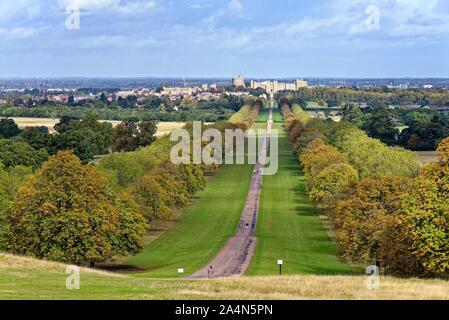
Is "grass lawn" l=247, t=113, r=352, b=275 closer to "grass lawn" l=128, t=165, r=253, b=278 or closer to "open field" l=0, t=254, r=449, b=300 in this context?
"grass lawn" l=128, t=165, r=253, b=278

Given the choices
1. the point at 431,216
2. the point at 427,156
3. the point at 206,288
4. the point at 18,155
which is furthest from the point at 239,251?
the point at 427,156

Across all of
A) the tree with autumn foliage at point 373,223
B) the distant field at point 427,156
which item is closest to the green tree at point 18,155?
the tree with autumn foliage at point 373,223

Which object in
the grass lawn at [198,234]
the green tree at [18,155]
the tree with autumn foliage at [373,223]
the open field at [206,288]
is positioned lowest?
the grass lawn at [198,234]

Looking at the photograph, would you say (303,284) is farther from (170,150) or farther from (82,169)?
(170,150)

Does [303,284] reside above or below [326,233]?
above

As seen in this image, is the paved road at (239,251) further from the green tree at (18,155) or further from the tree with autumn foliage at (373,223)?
the green tree at (18,155)

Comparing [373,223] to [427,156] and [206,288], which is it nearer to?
[206,288]

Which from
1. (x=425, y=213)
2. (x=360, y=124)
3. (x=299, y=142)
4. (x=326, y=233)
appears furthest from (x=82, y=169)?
(x=360, y=124)
